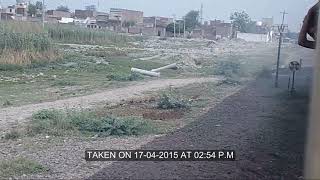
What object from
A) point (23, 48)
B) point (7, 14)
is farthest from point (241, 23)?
point (23, 48)

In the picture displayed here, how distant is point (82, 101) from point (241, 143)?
6.89 metres

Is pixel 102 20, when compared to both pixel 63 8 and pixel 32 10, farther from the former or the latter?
pixel 63 8

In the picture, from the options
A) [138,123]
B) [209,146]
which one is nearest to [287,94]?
[138,123]

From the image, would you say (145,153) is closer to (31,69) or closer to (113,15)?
(31,69)

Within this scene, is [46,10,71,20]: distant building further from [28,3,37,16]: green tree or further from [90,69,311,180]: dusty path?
[90,69,311,180]: dusty path

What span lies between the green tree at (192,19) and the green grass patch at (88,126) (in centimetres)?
8545

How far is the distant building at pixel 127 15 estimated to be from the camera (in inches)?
3788

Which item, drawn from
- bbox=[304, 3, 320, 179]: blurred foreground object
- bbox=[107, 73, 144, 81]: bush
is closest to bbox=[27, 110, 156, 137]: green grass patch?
bbox=[304, 3, 320, 179]: blurred foreground object

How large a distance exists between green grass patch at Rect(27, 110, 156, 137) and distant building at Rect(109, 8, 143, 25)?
85748 millimetres

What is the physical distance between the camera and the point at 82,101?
45.1 feet

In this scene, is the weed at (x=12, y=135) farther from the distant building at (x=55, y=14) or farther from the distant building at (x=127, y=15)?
the distant building at (x=127, y=15)

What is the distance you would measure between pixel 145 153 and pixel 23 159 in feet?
5.54

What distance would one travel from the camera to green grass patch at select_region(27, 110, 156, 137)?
28.8ft

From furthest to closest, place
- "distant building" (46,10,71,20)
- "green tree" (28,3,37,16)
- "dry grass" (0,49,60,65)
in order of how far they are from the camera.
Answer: "distant building" (46,10,71,20) < "green tree" (28,3,37,16) < "dry grass" (0,49,60,65)
